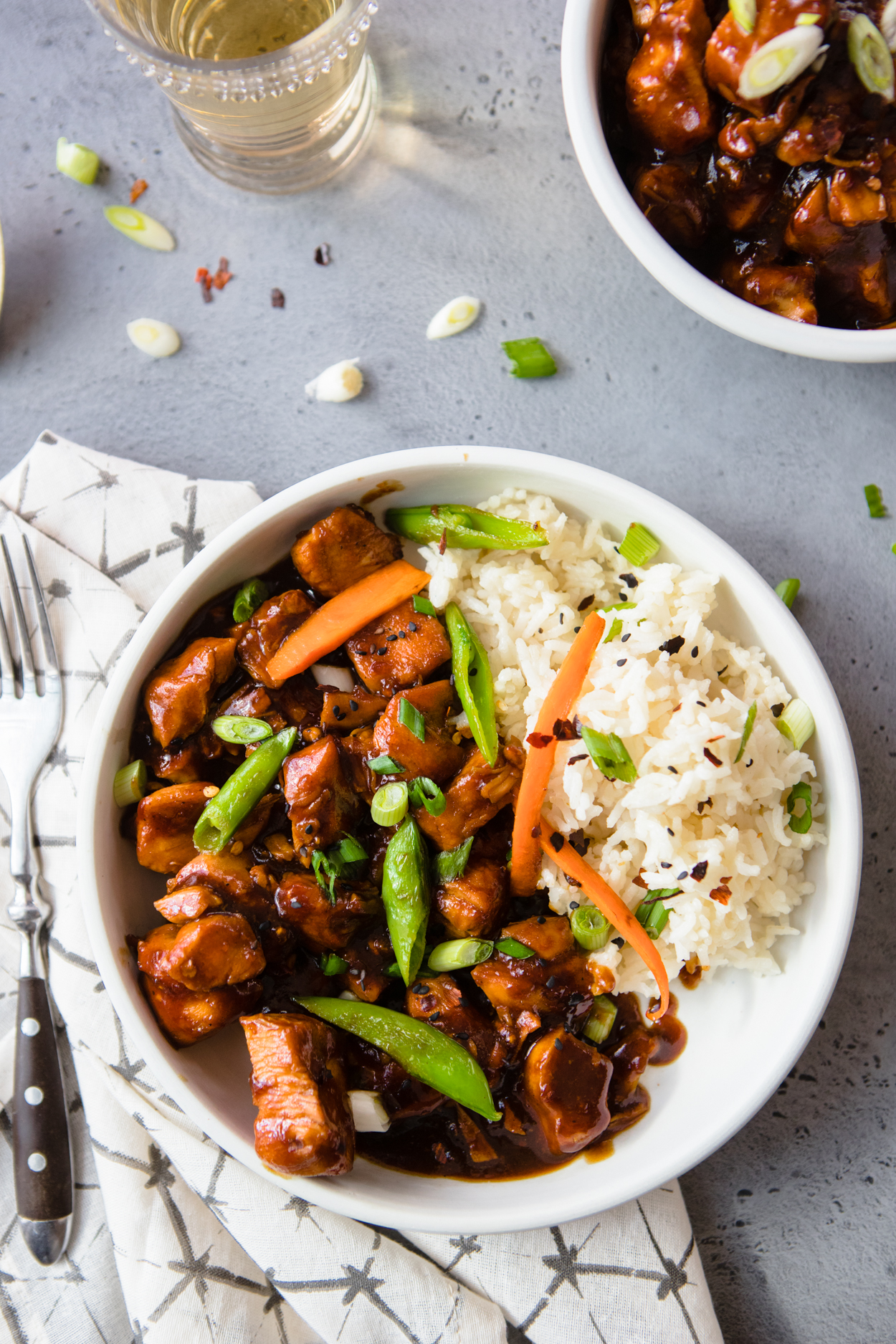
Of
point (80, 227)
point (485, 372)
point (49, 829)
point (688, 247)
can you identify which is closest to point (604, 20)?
point (688, 247)

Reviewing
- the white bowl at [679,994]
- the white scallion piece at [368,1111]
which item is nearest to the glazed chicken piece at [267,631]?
the white bowl at [679,994]

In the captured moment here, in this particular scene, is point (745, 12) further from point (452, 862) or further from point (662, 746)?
point (452, 862)

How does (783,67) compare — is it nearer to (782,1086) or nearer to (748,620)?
(748,620)

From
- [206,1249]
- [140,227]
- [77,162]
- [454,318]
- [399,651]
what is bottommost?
[206,1249]

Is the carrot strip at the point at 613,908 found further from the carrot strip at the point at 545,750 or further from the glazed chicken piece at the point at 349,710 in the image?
the glazed chicken piece at the point at 349,710

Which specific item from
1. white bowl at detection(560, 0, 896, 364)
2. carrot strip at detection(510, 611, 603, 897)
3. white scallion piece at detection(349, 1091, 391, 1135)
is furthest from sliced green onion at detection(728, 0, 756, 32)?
white scallion piece at detection(349, 1091, 391, 1135)

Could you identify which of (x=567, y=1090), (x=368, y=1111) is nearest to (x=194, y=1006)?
(x=368, y=1111)
